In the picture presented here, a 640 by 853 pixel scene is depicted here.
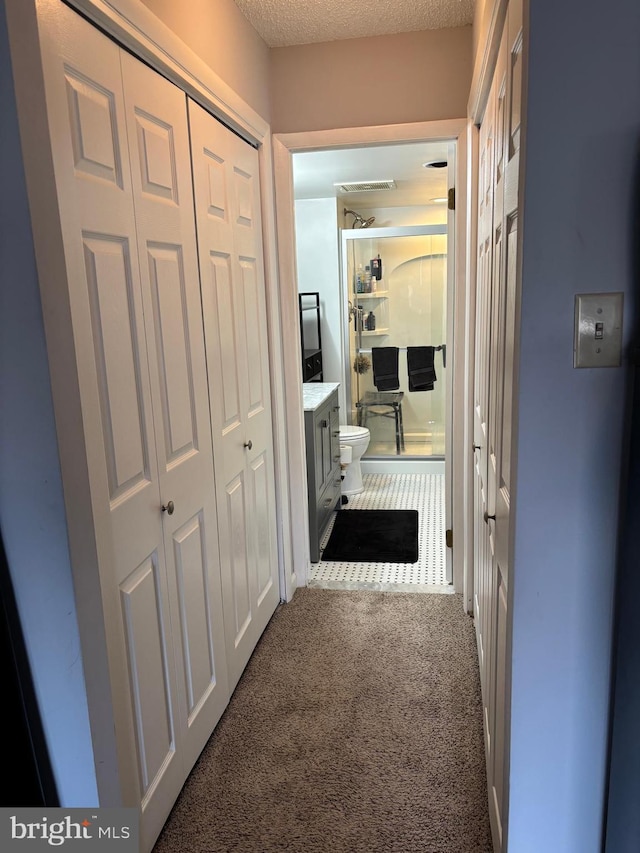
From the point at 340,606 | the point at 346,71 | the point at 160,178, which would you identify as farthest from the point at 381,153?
the point at 340,606

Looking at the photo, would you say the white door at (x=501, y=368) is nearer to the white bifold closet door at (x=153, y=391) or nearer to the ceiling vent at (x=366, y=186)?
the white bifold closet door at (x=153, y=391)

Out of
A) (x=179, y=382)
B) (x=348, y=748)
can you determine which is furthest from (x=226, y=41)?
(x=348, y=748)

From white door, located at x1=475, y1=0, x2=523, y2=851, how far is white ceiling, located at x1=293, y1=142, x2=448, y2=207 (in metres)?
1.58

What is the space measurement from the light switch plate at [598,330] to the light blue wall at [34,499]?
89cm

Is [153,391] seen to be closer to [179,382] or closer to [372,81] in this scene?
[179,382]

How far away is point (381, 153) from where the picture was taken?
358cm

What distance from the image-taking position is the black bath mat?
11.0 feet

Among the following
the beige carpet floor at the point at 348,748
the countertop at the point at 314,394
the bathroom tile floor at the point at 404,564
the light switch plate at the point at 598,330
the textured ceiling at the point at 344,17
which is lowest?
the beige carpet floor at the point at 348,748

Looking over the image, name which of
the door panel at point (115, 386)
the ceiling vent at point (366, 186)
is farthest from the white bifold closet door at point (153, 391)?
the ceiling vent at point (366, 186)

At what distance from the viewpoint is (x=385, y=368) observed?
5.03 meters

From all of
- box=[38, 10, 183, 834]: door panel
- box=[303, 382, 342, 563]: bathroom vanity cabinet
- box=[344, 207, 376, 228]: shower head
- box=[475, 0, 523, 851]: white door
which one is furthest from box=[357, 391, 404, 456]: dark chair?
box=[38, 10, 183, 834]: door panel

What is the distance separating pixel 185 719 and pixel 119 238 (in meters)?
1.34

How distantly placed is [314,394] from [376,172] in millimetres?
1640

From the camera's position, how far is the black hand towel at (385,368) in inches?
197
